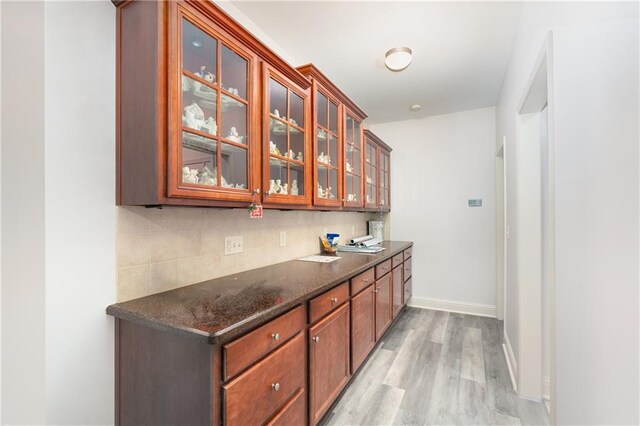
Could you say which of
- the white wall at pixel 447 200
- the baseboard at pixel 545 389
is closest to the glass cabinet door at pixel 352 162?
A: the white wall at pixel 447 200

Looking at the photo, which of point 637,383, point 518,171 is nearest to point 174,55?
point 637,383

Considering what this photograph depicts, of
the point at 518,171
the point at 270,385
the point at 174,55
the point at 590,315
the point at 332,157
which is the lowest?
the point at 270,385

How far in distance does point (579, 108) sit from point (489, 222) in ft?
9.59

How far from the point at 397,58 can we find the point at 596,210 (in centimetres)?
190

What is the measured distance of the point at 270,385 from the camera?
1.20 m

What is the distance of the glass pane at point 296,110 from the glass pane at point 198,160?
71 centimetres

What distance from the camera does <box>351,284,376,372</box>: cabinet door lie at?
206 cm

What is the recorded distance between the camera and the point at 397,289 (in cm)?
321

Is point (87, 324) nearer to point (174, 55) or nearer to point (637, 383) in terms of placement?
Answer: point (174, 55)

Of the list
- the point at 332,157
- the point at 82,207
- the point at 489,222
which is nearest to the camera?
the point at 82,207

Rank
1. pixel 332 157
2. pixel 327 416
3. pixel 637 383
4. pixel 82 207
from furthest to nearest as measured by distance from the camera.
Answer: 1. pixel 332 157
2. pixel 327 416
3. pixel 82 207
4. pixel 637 383

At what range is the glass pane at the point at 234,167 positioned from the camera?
55.6 inches

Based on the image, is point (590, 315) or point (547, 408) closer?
point (590, 315)

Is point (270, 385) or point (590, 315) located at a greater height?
Result: point (590, 315)
